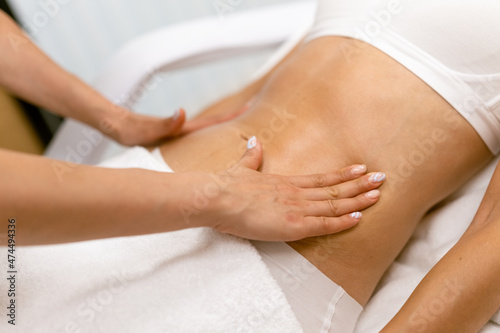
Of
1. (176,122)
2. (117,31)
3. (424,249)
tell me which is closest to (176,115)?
(176,122)

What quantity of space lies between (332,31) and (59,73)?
60 centimetres

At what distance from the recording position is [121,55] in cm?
145

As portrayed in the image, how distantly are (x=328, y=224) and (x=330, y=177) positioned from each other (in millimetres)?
96

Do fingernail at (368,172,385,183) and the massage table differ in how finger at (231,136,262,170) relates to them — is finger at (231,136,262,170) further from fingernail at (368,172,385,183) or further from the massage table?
the massage table

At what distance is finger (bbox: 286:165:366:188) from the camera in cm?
93

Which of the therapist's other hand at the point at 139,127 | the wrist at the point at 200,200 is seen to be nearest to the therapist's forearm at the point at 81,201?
the wrist at the point at 200,200

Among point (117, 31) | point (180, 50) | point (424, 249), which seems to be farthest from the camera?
point (117, 31)

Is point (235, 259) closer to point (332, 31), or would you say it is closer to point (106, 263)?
point (106, 263)

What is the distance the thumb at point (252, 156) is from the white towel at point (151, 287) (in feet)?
0.45

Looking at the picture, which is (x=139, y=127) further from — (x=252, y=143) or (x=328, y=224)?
(x=328, y=224)

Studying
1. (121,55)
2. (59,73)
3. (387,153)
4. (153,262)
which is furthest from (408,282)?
(121,55)

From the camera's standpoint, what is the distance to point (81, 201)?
2.18 feet

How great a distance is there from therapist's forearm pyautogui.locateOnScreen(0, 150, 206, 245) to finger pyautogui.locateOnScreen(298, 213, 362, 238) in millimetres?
230

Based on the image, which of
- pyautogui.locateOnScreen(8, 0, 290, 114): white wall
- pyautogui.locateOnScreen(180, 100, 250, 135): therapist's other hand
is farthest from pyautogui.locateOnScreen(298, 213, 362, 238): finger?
pyautogui.locateOnScreen(8, 0, 290, 114): white wall
